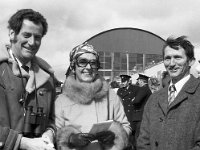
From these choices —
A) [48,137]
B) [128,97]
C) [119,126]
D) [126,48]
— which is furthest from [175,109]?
[126,48]

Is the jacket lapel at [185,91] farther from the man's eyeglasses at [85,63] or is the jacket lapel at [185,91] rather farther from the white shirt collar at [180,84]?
the man's eyeglasses at [85,63]

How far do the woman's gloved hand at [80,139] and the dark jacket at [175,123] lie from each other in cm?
55

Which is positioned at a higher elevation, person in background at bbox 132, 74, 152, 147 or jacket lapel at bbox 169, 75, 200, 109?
A: jacket lapel at bbox 169, 75, 200, 109

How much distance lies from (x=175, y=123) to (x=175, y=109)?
14cm

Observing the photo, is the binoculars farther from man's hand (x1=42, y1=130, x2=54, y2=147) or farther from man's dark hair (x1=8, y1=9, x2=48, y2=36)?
man's dark hair (x1=8, y1=9, x2=48, y2=36)

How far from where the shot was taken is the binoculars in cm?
281

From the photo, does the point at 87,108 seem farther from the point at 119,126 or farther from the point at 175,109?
the point at 175,109

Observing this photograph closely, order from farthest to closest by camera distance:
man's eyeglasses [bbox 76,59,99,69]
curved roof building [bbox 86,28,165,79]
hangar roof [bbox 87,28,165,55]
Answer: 1. hangar roof [bbox 87,28,165,55]
2. curved roof building [bbox 86,28,165,79]
3. man's eyeglasses [bbox 76,59,99,69]

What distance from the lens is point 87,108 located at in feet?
11.3

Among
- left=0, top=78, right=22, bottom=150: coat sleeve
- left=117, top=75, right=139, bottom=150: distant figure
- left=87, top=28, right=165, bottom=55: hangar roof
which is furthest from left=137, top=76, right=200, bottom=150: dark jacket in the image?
left=87, top=28, right=165, bottom=55: hangar roof

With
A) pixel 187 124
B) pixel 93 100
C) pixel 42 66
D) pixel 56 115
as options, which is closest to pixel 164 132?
pixel 187 124

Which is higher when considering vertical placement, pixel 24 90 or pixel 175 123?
pixel 24 90

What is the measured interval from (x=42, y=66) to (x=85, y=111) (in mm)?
619

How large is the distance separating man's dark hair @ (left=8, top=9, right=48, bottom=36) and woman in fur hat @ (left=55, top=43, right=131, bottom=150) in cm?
61
